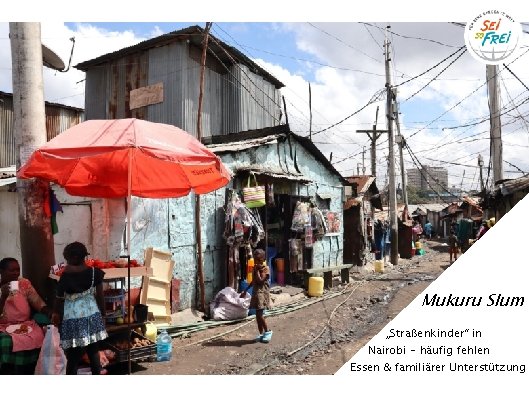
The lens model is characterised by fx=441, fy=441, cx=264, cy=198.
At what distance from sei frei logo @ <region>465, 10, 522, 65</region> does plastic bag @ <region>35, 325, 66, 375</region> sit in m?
5.17

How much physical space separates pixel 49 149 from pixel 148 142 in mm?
989

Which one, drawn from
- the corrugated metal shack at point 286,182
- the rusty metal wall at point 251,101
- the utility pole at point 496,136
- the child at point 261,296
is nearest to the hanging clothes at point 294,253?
the corrugated metal shack at point 286,182

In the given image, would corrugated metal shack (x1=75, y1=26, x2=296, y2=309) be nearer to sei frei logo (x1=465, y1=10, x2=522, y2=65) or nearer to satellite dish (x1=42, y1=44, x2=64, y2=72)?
satellite dish (x1=42, y1=44, x2=64, y2=72)

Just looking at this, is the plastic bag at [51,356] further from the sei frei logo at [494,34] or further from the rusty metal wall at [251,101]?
the rusty metal wall at [251,101]

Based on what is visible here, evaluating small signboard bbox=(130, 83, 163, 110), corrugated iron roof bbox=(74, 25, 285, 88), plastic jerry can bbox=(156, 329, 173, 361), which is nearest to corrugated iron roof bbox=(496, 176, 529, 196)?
plastic jerry can bbox=(156, 329, 173, 361)

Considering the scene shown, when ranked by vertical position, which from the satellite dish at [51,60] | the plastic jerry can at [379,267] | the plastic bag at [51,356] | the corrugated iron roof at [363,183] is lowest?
the plastic jerry can at [379,267]

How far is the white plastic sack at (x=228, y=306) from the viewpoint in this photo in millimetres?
8086

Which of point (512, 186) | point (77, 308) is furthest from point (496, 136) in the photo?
point (77, 308)

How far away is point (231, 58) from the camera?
13.8m

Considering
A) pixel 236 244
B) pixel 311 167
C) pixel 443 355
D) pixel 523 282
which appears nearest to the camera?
pixel 443 355

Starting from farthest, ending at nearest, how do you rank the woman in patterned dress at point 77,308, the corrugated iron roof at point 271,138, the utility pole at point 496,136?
the corrugated iron roof at point 271,138
the utility pole at point 496,136
the woman in patterned dress at point 77,308

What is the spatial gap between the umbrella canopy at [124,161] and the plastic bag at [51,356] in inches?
62.7

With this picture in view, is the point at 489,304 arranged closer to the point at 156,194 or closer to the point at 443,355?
the point at 443,355

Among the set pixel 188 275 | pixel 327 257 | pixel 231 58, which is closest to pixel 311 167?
pixel 327 257
